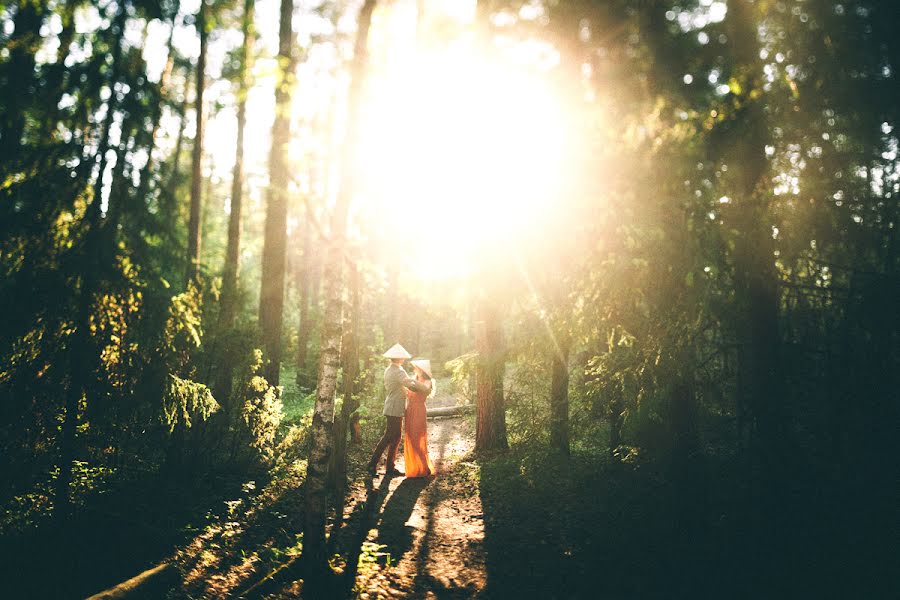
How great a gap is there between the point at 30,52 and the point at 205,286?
10.3ft

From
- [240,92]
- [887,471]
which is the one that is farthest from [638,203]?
[240,92]

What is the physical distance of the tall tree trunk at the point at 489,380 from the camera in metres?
8.20

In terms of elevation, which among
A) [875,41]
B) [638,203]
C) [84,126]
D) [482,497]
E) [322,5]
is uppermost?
[322,5]

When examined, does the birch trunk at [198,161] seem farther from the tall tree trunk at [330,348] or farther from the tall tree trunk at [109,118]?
the tall tree trunk at [330,348]

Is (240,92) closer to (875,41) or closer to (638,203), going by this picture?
(638,203)

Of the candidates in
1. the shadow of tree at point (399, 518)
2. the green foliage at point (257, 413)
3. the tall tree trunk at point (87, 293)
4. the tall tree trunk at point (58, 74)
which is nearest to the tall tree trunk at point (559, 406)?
the shadow of tree at point (399, 518)

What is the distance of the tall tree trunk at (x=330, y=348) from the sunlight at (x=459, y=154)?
0.30 metres

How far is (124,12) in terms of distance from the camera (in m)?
4.68

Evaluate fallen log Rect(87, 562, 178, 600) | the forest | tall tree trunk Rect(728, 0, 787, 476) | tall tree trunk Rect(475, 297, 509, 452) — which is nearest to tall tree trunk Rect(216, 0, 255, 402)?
the forest

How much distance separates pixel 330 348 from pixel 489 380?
427 cm

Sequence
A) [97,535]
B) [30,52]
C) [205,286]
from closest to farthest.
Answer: [30,52] < [97,535] < [205,286]

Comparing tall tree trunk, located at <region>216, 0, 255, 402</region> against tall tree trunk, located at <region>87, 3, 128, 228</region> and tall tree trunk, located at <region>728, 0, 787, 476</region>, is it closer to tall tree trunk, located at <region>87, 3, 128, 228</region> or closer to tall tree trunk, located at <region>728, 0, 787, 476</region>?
tall tree trunk, located at <region>87, 3, 128, 228</region>

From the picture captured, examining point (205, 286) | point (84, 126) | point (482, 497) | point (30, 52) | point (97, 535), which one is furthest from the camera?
point (482, 497)

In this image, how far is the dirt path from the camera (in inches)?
198
